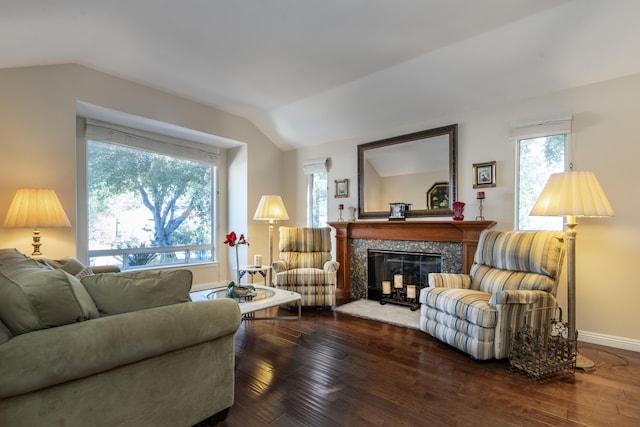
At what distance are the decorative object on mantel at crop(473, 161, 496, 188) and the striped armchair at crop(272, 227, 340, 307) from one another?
1.97 meters

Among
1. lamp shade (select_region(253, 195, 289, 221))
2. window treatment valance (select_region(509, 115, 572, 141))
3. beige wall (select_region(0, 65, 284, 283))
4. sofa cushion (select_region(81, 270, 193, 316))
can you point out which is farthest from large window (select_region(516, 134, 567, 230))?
beige wall (select_region(0, 65, 284, 283))

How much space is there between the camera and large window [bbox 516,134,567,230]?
3.20 meters

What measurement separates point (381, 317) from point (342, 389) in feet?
5.40

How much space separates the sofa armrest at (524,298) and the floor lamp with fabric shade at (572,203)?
22 cm

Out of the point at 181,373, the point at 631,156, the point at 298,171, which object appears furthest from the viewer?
the point at 298,171

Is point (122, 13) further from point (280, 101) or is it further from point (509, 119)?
point (509, 119)

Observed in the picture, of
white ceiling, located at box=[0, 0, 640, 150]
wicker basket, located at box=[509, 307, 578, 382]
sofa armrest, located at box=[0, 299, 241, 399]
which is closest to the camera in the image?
sofa armrest, located at box=[0, 299, 241, 399]

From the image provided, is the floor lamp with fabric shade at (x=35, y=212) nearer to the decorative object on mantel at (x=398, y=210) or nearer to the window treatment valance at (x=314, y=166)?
the window treatment valance at (x=314, y=166)

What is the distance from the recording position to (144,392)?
1429mm

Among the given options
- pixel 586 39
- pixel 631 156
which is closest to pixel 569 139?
pixel 631 156

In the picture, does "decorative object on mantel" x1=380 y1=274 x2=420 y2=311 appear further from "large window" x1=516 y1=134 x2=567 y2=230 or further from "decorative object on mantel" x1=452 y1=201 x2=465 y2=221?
"large window" x1=516 y1=134 x2=567 y2=230

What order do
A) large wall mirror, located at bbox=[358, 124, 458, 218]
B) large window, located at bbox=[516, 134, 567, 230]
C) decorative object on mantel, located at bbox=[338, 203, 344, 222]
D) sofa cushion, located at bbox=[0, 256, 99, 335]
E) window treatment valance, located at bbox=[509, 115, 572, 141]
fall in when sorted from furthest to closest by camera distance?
decorative object on mantel, located at bbox=[338, 203, 344, 222]
large wall mirror, located at bbox=[358, 124, 458, 218]
large window, located at bbox=[516, 134, 567, 230]
window treatment valance, located at bbox=[509, 115, 572, 141]
sofa cushion, located at bbox=[0, 256, 99, 335]

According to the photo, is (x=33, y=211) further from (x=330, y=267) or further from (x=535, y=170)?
(x=535, y=170)

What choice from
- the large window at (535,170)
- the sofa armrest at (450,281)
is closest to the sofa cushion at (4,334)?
the sofa armrest at (450,281)
